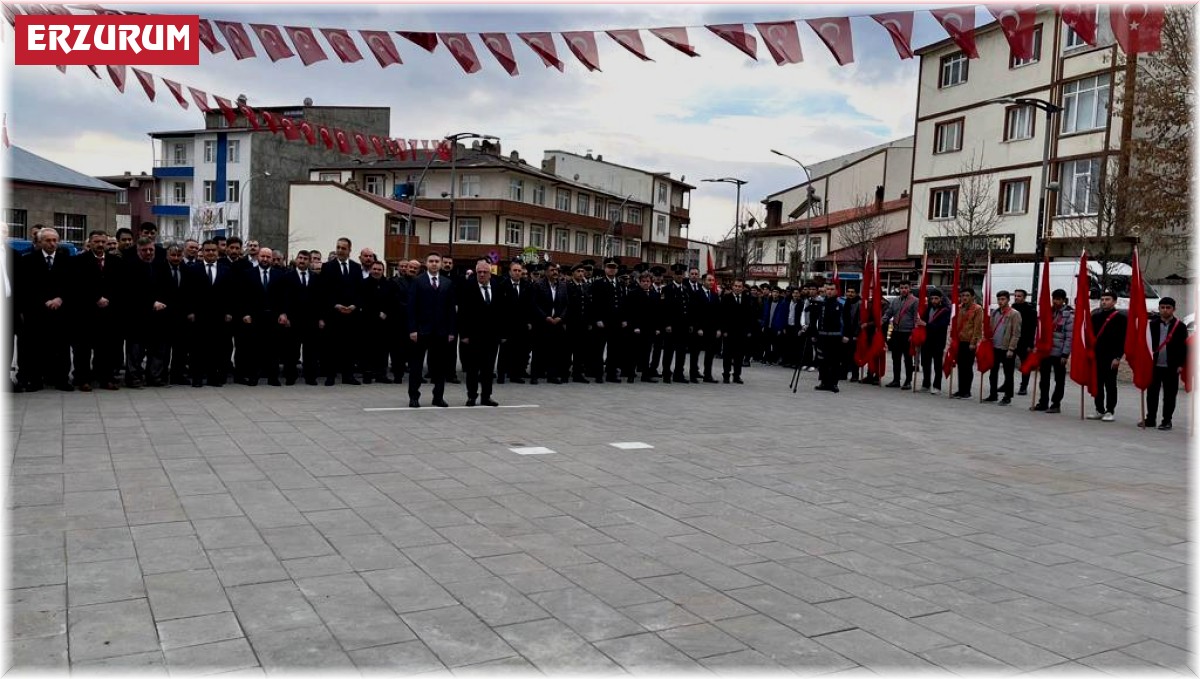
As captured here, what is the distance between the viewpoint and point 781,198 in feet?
233

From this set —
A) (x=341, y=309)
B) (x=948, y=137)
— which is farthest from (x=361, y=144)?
(x=948, y=137)

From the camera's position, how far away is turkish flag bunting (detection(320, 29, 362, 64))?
475 inches

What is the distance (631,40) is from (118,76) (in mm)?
7219

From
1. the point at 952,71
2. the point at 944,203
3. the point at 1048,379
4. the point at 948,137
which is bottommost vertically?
the point at 1048,379

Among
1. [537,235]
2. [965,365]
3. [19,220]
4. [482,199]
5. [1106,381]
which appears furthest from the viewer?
[537,235]

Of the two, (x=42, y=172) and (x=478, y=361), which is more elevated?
(x=42, y=172)

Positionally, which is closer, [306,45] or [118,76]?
[306,45]

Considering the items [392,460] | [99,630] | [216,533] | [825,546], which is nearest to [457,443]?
[392,460]

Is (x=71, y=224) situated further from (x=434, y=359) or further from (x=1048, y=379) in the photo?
(x=1048, y=379)

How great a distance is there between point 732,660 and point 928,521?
3299 millimetres

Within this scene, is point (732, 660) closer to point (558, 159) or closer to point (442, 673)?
point (442, 673)

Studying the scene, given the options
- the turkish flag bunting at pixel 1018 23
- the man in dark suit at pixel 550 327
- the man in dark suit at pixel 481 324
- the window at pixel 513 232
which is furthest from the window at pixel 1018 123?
the window at pixel 513 232

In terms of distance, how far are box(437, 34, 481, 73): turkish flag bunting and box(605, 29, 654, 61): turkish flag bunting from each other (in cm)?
180

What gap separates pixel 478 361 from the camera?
12.1 meters
